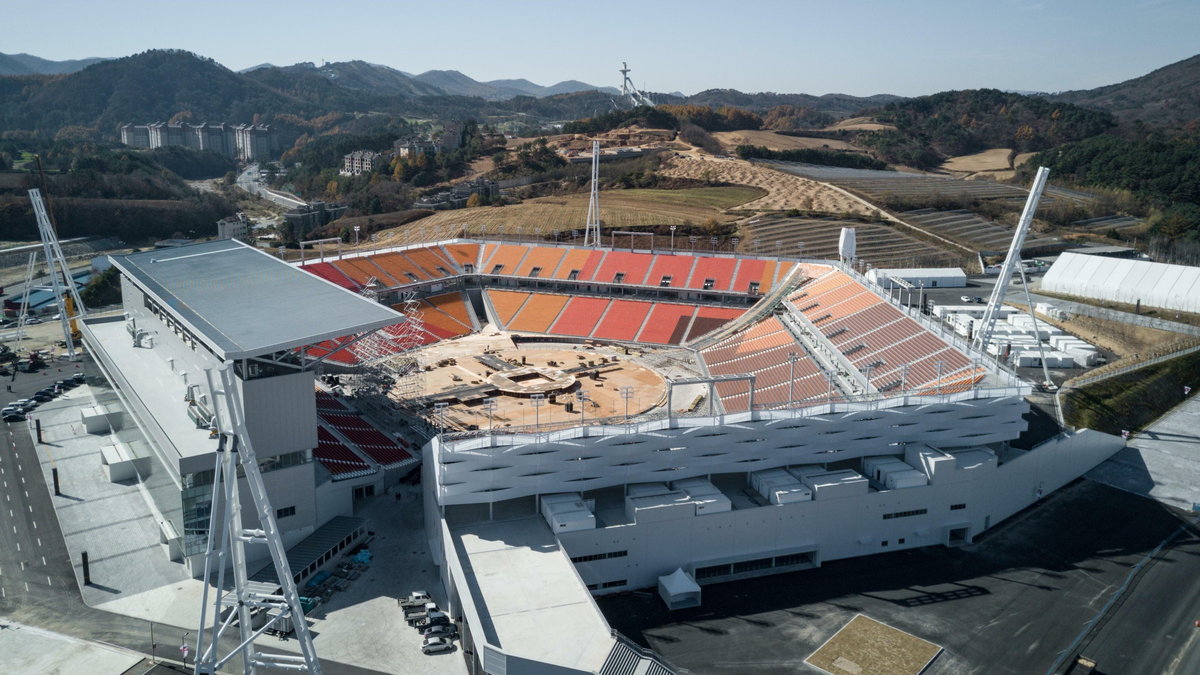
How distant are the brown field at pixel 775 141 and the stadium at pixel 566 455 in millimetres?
103929

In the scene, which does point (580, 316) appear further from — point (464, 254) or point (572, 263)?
point (464, 254)

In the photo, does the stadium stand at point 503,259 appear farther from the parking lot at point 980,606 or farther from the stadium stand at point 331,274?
the parking lot at point 980,606

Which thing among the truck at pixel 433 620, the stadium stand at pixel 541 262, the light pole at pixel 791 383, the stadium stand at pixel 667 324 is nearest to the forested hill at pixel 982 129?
the stadium stand at pixel 541 262

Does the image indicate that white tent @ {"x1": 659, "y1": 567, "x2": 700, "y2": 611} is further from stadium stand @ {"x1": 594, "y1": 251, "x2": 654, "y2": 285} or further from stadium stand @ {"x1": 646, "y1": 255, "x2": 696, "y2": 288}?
stadium stand @ {"x1": 594, "y1": 251, "x2": 654, "y2": 285}

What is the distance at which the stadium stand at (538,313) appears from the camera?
74562mm

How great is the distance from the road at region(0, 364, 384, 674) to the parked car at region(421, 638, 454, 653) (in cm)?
240

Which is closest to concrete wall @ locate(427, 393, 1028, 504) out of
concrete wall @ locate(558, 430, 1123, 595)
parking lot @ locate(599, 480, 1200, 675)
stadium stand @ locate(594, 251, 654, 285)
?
concrete wall @ locate(558, 430, 1123, 595)

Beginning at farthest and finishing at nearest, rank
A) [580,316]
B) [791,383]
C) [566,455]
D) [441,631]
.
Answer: [580,316], [791,383], [566,455], [441,631]

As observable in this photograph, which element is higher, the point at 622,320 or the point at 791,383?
the point at 791,383

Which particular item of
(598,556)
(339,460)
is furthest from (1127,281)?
(339,460)

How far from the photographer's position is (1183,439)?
170 feet

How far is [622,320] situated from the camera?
7412cm

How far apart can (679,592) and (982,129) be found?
183186 mm

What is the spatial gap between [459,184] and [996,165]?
336ft
